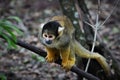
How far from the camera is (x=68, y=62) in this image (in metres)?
3.96

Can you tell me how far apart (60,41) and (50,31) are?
0.76 ft

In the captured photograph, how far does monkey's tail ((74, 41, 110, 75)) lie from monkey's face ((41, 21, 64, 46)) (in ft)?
2.05

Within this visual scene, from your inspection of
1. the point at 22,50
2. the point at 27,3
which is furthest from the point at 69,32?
the point at 27,3

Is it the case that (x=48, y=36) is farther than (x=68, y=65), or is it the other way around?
(x=68, y=65)

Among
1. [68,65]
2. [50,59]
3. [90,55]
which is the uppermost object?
[90,55]

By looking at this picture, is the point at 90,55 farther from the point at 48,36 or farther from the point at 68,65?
the point at 48,36

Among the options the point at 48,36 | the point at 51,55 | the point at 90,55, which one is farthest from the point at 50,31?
the point at 90,55

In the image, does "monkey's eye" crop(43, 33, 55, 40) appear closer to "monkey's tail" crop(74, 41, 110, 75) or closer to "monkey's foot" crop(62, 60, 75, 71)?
"monkey's foot" crop(62, 60, 75, 71)

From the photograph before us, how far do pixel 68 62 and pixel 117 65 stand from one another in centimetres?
124

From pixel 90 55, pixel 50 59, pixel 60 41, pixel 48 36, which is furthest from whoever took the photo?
pixel 90 55

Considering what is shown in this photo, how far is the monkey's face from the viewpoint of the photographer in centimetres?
364

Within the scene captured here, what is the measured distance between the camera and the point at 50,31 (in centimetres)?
364

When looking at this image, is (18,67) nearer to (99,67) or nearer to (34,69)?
(34,69)

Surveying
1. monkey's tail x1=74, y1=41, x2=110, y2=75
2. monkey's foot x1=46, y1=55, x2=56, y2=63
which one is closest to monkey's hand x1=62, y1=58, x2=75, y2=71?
monkey's foot x1=46, y1=55, x2=56, y2=63
